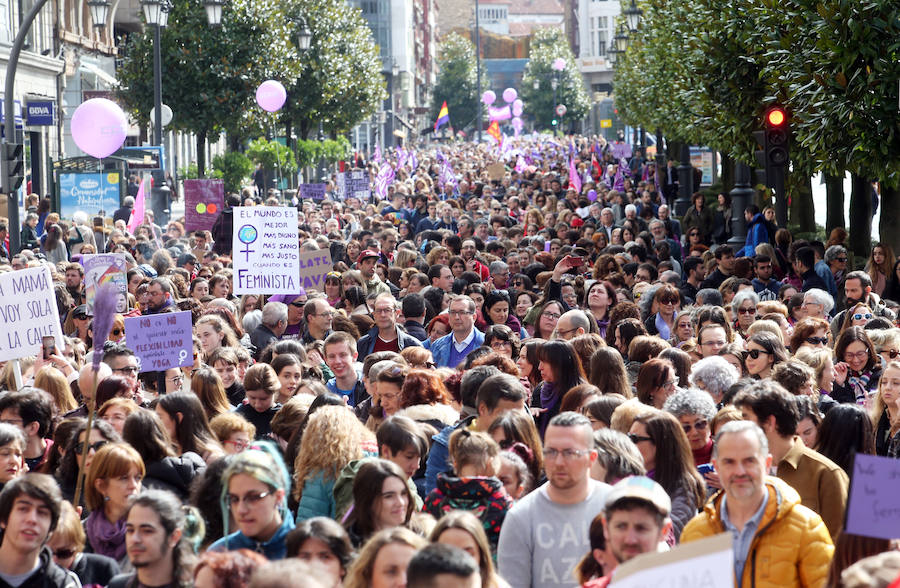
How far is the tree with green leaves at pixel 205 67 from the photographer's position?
35812 millimetres

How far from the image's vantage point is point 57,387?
351 inches

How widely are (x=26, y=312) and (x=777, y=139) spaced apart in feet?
33.4

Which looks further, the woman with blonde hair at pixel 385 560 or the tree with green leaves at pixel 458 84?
the tree with green leaves at pixel 458 84

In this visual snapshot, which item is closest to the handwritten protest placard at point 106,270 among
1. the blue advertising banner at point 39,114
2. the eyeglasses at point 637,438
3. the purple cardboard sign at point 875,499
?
the eyeglasses at point 637,438

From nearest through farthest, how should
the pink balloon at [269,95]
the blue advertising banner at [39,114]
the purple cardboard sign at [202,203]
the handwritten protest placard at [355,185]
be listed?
the purple cardboard sign at [202,203]
the blue advertising banner at [39,114]
the pink balloon at [269,95]
the handwritten protest placard at [355,185]

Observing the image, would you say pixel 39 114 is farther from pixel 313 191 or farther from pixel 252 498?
pixel 252 498

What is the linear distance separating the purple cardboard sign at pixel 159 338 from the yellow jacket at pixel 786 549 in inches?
219

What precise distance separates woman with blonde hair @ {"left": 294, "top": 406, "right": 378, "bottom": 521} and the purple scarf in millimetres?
783

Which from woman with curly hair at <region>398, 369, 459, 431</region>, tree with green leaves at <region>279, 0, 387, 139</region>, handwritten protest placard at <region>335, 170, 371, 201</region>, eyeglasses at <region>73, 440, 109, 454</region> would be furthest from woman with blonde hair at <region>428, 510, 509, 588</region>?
tree with green leaves at <region>279, 0, 387, 139</region>


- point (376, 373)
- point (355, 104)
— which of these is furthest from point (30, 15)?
point (355, 104)

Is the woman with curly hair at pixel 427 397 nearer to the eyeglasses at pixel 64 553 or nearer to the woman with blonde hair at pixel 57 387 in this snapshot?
the woman with blonde hair at pixel 57 387

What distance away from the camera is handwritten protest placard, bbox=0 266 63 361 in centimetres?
999

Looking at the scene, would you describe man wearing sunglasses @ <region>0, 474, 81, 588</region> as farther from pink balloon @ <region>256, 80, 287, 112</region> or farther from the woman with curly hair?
pink balloon @ <region>256, 80, 287, 112</region>

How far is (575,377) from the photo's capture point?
29.1ft
